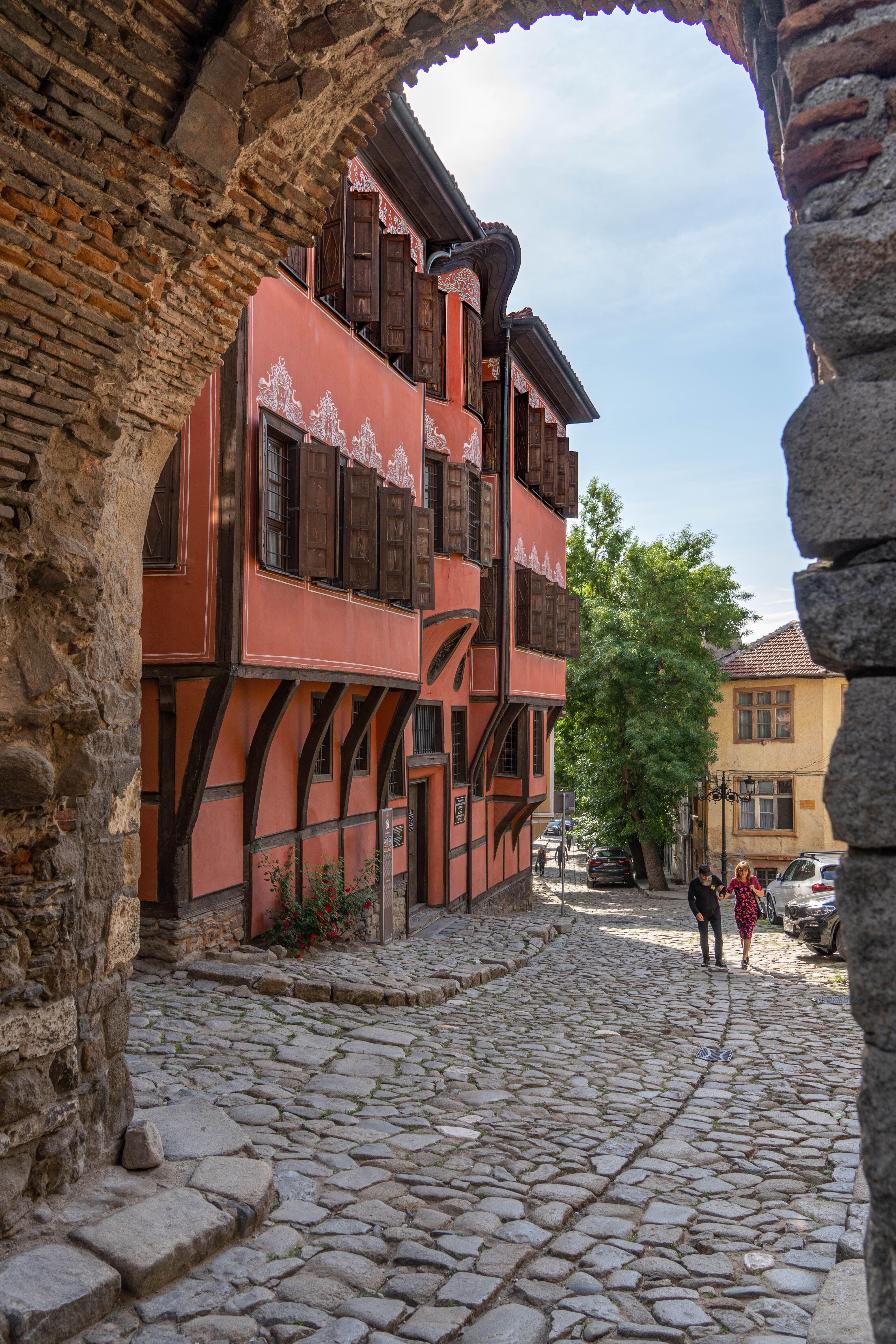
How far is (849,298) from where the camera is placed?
2322 mm

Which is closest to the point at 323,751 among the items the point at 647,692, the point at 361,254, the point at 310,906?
the point at 310,906

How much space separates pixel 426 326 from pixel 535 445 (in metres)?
7.38

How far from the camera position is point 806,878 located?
60.5 ft

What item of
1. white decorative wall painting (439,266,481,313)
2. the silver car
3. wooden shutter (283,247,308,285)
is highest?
white decorative wall painting (439,266,481,313)

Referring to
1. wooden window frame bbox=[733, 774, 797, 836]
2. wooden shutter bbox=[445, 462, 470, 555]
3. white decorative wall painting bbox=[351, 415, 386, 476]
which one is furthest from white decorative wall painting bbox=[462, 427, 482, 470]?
wooden window frame bbox=[733, 774, 797, 836]

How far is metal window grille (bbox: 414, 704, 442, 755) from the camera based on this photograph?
56.7 feet

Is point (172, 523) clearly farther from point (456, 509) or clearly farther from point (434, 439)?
point (434, 439)

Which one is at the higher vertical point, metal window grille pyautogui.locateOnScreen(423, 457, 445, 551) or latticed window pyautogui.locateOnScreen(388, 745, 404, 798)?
metal window grille pyautogui.locateOnScreen(423, 457, 445, 551)

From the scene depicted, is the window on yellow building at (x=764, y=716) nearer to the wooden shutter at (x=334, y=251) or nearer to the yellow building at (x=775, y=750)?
the yellow building at (x=775, y=750)

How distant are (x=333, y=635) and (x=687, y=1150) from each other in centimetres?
721

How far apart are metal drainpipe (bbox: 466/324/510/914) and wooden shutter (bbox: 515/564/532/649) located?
66cm

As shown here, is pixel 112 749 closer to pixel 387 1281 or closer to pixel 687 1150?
pixel 387 1281

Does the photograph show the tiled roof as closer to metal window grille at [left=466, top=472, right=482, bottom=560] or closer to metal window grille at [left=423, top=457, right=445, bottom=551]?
metal window grille at [left=466, top=472, right=482, bottom=560]

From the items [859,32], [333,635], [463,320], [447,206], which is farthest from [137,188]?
[463,320]
